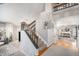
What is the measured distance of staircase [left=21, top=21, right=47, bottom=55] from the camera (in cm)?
200

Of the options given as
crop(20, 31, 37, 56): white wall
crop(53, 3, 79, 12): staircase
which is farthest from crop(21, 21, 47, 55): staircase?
crop(53, 3, 79, 12): staircase

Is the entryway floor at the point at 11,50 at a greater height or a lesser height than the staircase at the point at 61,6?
lesser

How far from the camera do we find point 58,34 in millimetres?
2014

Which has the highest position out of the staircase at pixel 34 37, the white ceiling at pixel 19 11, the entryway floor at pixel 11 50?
the white ceiling at pixel 19 11

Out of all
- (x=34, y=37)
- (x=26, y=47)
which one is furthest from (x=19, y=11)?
(x=26, y=47)

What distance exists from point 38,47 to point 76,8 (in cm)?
91

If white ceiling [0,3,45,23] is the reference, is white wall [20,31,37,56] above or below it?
below

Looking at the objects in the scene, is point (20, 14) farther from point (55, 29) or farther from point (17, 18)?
point (55, 29)

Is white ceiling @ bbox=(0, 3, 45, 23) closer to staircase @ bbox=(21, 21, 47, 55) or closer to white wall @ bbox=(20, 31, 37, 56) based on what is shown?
staircase @ bbox=(21, 21, 47, 55)

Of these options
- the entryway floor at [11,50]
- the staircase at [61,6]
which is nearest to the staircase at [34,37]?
the entryway floor at [11,50]

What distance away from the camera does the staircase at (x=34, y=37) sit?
2002 mm

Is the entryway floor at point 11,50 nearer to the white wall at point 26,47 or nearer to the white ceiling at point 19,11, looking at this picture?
the white wall at point 26,47

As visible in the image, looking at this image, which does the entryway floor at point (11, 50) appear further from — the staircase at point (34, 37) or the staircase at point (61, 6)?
the staircase at point (61, 6)

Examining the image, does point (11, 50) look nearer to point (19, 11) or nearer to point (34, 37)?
point (34, 37)
